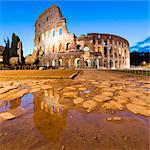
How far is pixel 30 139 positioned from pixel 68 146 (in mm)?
421

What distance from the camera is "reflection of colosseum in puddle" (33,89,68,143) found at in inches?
49.9

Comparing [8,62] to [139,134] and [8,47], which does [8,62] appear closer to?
[8,47]

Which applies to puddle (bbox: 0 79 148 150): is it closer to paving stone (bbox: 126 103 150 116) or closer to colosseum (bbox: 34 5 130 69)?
paving stone (bbox: 126 103 150 116)

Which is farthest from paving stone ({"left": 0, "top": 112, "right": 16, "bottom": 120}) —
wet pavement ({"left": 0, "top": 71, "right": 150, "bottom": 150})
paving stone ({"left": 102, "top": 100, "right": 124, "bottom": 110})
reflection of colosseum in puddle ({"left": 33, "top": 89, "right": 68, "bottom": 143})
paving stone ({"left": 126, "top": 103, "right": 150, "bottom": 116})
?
paving stone ({"left": 126, "top": 103, "right": 150, "bottom": 116})

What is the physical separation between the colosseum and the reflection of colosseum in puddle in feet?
77.5

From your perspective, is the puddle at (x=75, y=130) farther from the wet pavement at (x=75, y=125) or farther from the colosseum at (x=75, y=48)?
the colosseum at (x=75, y=48)

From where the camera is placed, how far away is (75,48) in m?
28.4

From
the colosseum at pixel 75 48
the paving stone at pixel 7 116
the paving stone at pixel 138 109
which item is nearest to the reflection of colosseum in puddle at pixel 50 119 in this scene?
the paving stone at pixel 7 116

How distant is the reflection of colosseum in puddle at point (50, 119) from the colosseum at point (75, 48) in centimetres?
2363

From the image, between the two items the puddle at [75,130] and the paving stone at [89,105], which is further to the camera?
the paving stone at [89,105]

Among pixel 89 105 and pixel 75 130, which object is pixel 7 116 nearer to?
pixel 75 130

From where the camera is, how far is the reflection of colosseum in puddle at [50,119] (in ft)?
4.16

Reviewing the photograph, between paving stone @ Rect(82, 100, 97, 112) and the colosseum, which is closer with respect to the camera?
paving stone @ Rect(82, 100, 97, 112)

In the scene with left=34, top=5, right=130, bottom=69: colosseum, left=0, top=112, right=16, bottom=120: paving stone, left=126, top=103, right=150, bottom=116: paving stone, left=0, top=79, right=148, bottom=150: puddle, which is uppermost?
left=34, top=5, right=130, bottom=69: colosseum
